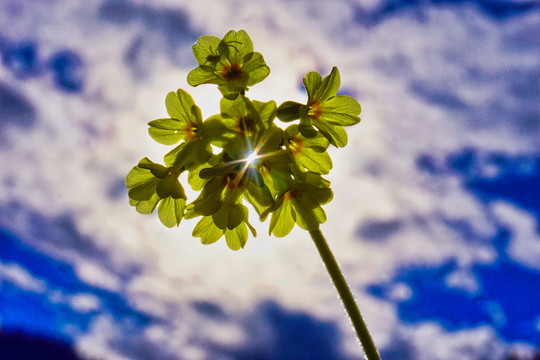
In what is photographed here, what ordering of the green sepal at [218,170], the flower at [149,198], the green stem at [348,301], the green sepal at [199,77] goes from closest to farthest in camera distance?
the green stem at [348,301] < the green sepal at [218,170] < the green sepal at [199,77] < the flower at [149,198]

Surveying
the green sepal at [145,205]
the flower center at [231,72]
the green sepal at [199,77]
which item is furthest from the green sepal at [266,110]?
the green sepal at [145,205]

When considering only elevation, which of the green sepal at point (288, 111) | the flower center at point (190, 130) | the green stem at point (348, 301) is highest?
the flower center at point (190, 130)

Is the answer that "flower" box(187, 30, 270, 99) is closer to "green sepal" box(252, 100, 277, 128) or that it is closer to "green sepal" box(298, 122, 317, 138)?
"green sepal" box(252, 100, 277, 128)

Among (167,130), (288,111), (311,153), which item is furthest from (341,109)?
(167,130)

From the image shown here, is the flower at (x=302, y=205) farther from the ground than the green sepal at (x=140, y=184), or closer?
closer

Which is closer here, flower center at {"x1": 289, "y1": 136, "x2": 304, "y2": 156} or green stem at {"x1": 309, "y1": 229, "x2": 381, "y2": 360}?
green stem at {"x1": 309, "y1": 229, "x2": 381, "y2": 360}

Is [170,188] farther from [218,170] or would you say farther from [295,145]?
[295,145]

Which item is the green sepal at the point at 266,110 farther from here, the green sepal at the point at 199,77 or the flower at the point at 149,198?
the flower at the point at 149,198

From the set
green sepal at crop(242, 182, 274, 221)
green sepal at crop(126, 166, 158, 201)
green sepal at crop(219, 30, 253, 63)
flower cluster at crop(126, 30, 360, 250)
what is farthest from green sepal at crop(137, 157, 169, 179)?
green sepal at crop(219, 30, 253, 63)
